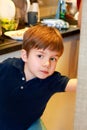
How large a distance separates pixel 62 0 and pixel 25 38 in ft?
2.73

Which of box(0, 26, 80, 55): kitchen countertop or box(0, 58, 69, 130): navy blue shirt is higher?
box(0, 26, 80, 55): kitchen countertop

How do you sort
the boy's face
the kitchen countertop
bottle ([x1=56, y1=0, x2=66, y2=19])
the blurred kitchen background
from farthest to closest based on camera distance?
bottle ([x1=56, y1=0, x2=66, y2=19]), the blurred kitchen background, the kitchen countertop, the boy's face

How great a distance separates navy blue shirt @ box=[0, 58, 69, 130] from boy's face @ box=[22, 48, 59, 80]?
0.17 feet

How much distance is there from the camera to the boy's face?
3.33 ft

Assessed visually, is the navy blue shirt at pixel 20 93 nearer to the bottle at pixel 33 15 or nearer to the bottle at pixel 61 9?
the bottle at pixel 33 15

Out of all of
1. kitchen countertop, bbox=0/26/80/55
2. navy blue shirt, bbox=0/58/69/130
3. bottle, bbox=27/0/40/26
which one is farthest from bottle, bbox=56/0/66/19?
navy blue shirt, bbox=0/58/69/130

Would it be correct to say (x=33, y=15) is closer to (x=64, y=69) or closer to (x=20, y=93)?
(x=64, y=69)

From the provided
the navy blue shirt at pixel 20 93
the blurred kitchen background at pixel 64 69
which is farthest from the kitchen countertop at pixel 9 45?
the blurred kitchen background at pixel 64 69

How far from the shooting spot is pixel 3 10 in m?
1.46

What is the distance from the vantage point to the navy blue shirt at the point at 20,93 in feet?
3.55

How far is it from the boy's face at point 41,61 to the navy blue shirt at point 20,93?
5cm

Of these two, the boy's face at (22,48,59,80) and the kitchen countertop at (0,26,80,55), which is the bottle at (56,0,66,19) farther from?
the boy's face at (22,48,59,80)

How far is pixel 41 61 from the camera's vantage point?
3.34 ft

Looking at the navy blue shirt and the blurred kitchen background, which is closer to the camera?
the navy blue shirt
